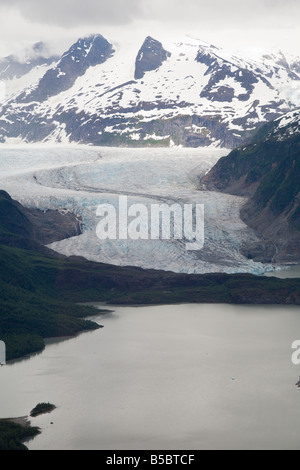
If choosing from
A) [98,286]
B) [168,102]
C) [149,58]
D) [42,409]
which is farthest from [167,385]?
[149,58]

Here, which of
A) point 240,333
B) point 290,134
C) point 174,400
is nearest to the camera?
point 174,400

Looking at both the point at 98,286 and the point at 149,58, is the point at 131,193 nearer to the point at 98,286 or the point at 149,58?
the point at 98,286

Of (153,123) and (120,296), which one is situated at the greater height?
(153,123)

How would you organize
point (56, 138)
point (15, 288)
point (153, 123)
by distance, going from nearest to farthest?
point (15, 288) → point (153, 123) → point (56, 138)

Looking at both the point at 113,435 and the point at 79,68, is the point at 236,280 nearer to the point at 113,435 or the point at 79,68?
the point at 113,435

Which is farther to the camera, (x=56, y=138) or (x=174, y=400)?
(x=56, y=138)

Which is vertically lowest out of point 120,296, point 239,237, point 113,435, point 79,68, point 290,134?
point 113,435

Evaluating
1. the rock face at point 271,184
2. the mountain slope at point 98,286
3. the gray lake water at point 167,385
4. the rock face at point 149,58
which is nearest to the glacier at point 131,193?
the rock face at point 271,184

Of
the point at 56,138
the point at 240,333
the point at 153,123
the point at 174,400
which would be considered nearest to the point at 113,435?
the point at 174,400

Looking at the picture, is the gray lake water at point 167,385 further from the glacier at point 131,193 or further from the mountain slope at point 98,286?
the glacier at point 131,193
